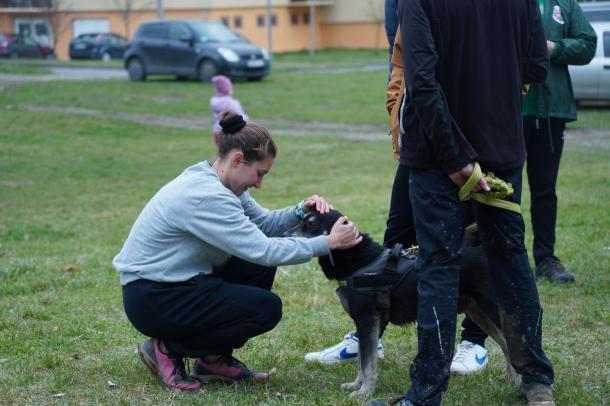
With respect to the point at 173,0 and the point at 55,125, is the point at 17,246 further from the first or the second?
the point at 173,0

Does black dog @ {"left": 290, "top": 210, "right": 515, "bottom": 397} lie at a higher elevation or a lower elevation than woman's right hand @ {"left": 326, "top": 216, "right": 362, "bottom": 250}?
lower

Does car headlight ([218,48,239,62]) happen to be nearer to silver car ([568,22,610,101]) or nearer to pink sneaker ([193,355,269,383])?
silver car ([568,22,610,101])

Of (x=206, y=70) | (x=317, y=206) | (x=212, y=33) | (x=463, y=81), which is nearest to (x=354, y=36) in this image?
(x=212, y=33)

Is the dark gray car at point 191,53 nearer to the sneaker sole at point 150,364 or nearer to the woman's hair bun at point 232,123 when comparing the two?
the sneaker sole at point 150,364

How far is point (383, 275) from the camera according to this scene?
13.0 feet

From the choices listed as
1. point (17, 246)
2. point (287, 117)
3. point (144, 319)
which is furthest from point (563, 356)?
point (287, 117)

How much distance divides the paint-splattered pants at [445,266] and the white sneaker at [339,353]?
43.3 inches

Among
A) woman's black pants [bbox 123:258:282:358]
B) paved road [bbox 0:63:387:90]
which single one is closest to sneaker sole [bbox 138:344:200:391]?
woman's black pants [bbox 123:258:282:358]

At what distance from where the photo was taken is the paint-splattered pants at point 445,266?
135 inches

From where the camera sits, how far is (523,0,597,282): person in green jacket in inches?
227

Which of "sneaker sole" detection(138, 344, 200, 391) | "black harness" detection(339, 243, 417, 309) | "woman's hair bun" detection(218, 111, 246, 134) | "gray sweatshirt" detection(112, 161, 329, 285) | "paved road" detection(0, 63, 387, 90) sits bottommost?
"paved road" detection(0, 63, 387, 90)

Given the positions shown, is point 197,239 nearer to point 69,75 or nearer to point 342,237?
point 342,237

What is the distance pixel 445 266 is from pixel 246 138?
1108mm

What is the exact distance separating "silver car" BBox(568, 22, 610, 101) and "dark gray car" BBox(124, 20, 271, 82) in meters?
9.68
